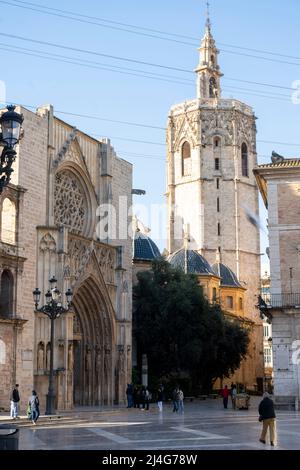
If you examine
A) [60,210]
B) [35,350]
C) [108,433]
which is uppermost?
[60,210]

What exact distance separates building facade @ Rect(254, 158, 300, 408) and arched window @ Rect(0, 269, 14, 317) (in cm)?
1121

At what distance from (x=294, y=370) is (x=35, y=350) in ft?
38.2

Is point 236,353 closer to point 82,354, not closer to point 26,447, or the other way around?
point 82,354

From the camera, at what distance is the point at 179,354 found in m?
42.9

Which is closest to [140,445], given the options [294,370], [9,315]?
[9,315]

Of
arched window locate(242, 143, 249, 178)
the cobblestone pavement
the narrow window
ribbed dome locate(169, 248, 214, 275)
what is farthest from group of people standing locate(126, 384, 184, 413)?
arched window locate(242, 143, 249, 178)

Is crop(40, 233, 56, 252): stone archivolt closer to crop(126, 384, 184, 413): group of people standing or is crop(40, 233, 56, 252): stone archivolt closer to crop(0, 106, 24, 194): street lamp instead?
crop(126, 384, 184, 413): group of people standing

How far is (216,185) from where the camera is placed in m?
76.1

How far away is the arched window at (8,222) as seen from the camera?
103 ft

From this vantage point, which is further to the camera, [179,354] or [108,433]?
[179,354]

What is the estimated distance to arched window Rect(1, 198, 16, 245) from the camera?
31.3 meters

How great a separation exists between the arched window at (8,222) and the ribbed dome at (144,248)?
2159 centimetres

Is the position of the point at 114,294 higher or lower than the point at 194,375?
higher
